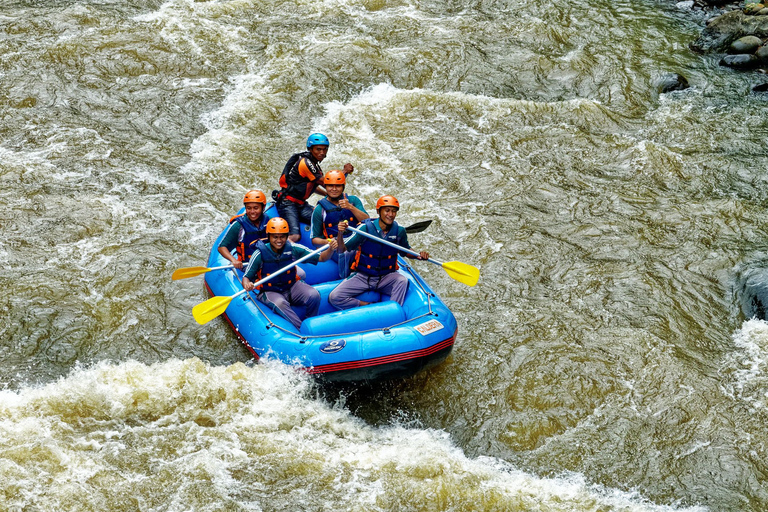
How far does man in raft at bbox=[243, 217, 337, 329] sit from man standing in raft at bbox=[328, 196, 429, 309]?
21 cm

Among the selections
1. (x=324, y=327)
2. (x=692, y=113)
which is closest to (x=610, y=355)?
(x=324, y=327)

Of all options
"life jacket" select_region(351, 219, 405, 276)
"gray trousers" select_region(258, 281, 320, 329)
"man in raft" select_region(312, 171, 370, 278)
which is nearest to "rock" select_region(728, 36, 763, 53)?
"man in raft" select_region(312, 171, 370, 278)

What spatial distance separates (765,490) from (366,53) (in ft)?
28.3

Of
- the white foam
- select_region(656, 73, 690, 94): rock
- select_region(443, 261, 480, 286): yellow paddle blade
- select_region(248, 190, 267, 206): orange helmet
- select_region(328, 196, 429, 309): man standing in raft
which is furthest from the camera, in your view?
select_region(656, 73, 690, 94): rock

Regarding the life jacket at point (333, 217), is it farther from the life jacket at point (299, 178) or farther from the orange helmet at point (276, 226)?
the orange helmet at point (276, 226)

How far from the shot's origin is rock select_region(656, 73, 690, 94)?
1177cm

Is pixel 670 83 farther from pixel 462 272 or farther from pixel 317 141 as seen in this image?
pixel 317 141

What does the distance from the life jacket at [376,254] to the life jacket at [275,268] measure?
622 millimetres

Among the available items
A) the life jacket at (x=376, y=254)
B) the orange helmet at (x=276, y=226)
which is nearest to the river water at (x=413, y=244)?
the life jacket at (x=376, y=254)

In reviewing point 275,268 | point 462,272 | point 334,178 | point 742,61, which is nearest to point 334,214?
point 334,178

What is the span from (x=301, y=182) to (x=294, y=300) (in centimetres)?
144

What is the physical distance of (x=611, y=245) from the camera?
884 centimetres

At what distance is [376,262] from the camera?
6.86 m

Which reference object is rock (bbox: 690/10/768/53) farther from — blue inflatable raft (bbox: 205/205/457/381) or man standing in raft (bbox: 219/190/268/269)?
man standing in raft (bbox: 219/190/268/269)
